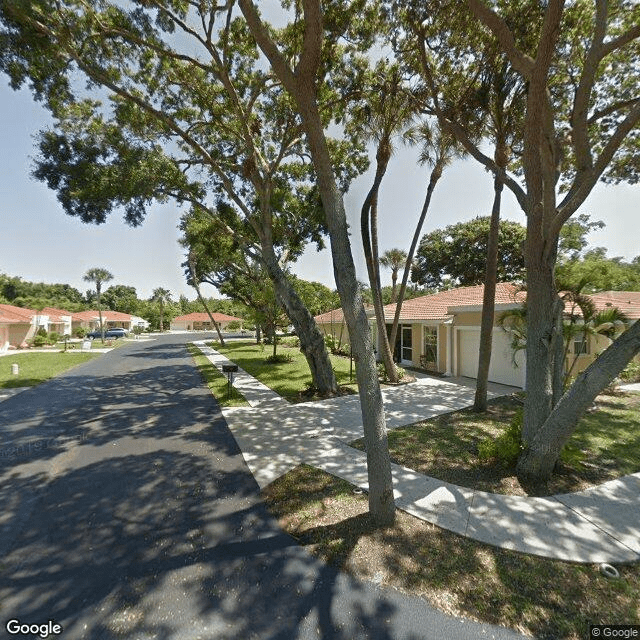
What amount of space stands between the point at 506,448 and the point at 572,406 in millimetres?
1441

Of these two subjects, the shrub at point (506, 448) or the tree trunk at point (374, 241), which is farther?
the tree trunk at point (374, 241)

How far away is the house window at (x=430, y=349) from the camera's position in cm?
1515

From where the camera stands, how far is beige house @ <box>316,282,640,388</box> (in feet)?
37.7

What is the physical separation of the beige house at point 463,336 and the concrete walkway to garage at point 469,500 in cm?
582

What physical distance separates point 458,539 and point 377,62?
11605mm

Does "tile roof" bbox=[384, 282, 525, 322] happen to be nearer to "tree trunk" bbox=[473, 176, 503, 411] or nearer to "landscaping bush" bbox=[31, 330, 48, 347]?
"tree trunk" bbox=[473, 176, 503, 411]

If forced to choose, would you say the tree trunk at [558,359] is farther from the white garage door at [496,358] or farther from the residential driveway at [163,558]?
the white garage door at [496,358]

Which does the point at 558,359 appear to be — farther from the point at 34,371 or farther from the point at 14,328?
the point at 14,328

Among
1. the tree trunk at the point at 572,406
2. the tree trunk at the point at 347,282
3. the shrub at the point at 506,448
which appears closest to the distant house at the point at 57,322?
the tree trunk at the point at 347,282

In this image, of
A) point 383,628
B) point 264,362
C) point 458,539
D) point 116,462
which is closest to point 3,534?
point 116,462

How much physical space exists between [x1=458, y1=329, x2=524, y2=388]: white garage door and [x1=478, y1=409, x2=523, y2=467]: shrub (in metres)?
6.43

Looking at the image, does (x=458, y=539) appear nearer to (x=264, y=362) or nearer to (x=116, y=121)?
(x=116, y=121)

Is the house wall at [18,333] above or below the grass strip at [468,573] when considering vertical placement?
above

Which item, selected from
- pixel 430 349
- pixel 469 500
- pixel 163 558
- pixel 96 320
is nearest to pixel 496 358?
pixel 430 349
